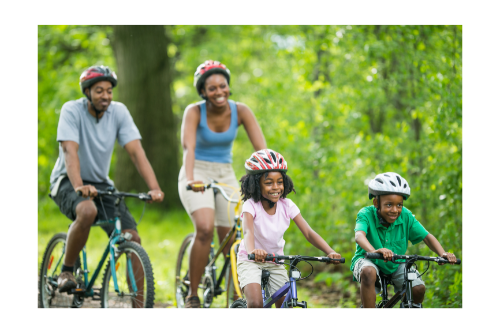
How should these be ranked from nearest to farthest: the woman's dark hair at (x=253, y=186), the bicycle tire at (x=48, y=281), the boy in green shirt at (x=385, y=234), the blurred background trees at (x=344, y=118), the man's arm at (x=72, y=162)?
the boy in green shirt at (x=385, y=234), the woman's dark hair at (x=253, y=186), the man's arm at (x=72, y=162), the bicycle tire at (x=48, y=281), the blurred background trees at (x=344, y=118)

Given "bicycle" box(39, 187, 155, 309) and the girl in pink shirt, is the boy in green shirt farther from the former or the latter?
"bicycle" box(39, 187, 155, 309)

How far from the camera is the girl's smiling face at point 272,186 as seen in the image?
148 inches

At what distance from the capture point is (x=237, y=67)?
67.2 feet

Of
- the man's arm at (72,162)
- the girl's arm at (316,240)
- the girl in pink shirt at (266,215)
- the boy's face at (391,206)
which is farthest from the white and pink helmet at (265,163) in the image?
the man's arm at (72,162)

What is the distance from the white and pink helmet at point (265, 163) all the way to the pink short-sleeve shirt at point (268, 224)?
249mm

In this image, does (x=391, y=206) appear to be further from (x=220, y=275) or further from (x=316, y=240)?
(x=220, y=275)

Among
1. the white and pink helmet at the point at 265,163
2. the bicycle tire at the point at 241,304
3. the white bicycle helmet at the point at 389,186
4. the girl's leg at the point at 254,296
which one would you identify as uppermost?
the white and pink helmet at the point at 265,163

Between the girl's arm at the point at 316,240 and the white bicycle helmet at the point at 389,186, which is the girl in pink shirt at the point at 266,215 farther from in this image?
the white bicycle helmet at the point at 389,186

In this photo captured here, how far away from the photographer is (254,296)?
362 centimetres

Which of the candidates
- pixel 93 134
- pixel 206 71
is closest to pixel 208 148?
pixel 206 71

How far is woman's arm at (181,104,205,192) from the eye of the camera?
192 inches

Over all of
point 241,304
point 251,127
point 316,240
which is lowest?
point 241,304

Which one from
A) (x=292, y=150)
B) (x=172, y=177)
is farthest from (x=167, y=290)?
(x=172, y=177)

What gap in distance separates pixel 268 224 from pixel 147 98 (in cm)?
930
